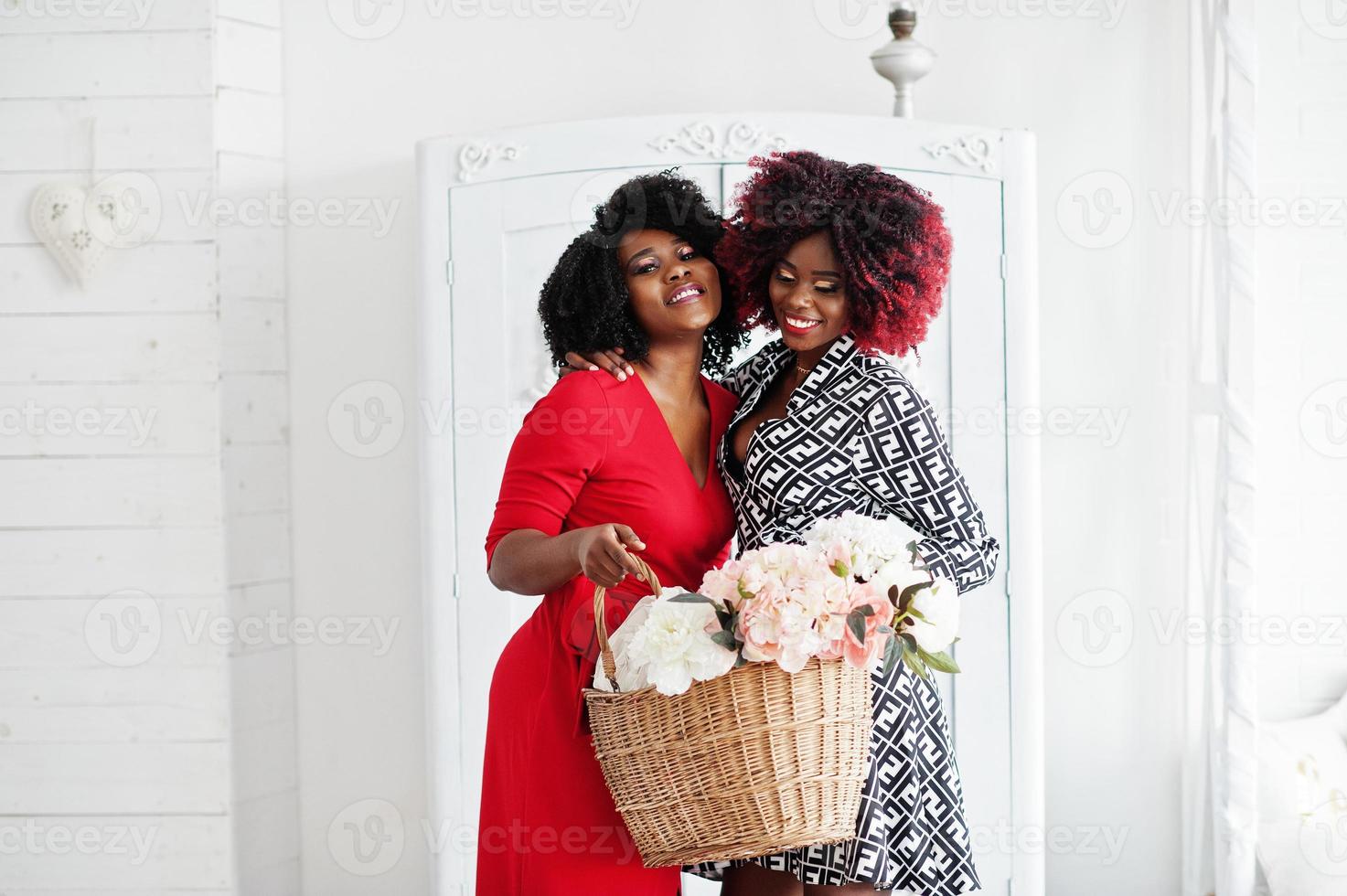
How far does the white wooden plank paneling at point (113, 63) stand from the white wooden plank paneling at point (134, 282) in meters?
0.44

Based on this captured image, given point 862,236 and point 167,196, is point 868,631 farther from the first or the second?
point 167,196

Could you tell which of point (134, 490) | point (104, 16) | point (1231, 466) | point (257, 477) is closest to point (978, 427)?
point (1231, 466)

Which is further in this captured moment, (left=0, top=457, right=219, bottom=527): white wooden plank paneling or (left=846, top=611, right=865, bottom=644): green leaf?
(left=0, top=457, right=219, bottom=527): white wooden plank paneling

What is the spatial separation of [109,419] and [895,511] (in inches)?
93.4

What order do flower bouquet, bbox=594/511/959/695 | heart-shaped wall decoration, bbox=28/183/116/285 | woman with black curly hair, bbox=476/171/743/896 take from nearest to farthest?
flower bouquet, bbox=594/511/959/695, woman with black curly hair, bbox=476/171/743/896, heart-shaped wall decoration, bbox=28/183/116/285

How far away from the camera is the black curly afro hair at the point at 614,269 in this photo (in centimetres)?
200

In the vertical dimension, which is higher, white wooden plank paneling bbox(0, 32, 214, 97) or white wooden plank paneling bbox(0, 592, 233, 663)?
white wooden plank paneling bbox(0, 32, 214, 97)

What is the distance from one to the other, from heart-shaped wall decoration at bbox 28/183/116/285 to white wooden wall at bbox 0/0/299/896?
5cm

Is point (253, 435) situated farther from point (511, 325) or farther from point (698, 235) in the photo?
point (698, 235)

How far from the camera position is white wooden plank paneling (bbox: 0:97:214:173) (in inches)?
125

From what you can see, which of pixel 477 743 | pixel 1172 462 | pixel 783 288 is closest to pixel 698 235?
pixel 783 288

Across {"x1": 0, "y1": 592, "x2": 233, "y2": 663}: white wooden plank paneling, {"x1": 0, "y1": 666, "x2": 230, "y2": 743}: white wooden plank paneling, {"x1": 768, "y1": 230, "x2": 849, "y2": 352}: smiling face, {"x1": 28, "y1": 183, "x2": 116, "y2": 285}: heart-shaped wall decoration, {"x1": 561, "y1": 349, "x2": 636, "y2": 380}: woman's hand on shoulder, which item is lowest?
{"x1": 0, "y1": 666, "x2": 230, "y2": 743}: white wooden plank paneling

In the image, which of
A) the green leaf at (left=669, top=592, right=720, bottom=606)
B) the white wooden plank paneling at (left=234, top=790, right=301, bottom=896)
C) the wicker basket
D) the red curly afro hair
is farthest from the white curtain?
the white wooden plank paneling at (left=234, top=790, right=301, bottom=896)

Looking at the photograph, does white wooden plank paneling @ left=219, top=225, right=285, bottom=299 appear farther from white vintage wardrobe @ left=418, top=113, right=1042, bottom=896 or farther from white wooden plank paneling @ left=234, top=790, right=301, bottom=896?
white wooden plank paneling @ left=234, top=790, right=301, bottom=896
